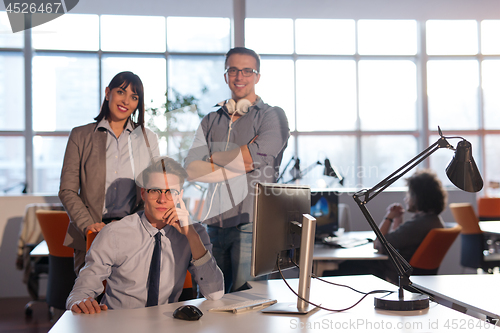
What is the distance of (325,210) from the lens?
3.21 m

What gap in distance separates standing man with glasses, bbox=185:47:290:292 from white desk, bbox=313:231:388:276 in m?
0.84

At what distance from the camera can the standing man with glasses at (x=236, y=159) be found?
1779 mm

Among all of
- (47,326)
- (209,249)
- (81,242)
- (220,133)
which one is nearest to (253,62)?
(220,133)

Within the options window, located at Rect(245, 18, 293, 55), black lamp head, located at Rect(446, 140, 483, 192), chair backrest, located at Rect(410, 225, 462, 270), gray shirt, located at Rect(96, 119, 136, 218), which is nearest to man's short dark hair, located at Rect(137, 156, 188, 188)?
gray shirt, located at Rect(96, 119, 136, 218)

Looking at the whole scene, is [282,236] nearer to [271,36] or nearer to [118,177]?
[118,177]

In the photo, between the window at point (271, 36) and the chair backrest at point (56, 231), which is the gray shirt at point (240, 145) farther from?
the window at point (271, 36)

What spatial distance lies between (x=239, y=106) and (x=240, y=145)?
0.59 feet

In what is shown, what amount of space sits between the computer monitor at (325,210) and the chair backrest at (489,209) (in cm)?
330

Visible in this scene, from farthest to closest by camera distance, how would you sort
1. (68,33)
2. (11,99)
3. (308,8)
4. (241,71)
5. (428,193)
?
(308,8)
(68,33)
(11,99)
(428,193)
(241,71)

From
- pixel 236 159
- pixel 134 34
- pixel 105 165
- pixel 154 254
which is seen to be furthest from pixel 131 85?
pixel 134 34

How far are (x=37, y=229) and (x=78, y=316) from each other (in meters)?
2.94

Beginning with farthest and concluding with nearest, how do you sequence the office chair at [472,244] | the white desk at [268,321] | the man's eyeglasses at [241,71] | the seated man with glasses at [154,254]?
the office chair at [472,244] < the man's eyeglasses at [241,71] < the seated man with glasses at [154,254] < the white desk at [268,321]

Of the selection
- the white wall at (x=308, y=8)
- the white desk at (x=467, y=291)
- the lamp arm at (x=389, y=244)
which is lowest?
the white desk at (x=467, y=291)

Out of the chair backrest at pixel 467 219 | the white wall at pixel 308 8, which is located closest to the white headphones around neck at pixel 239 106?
the chair backrest at pixel 467 219
